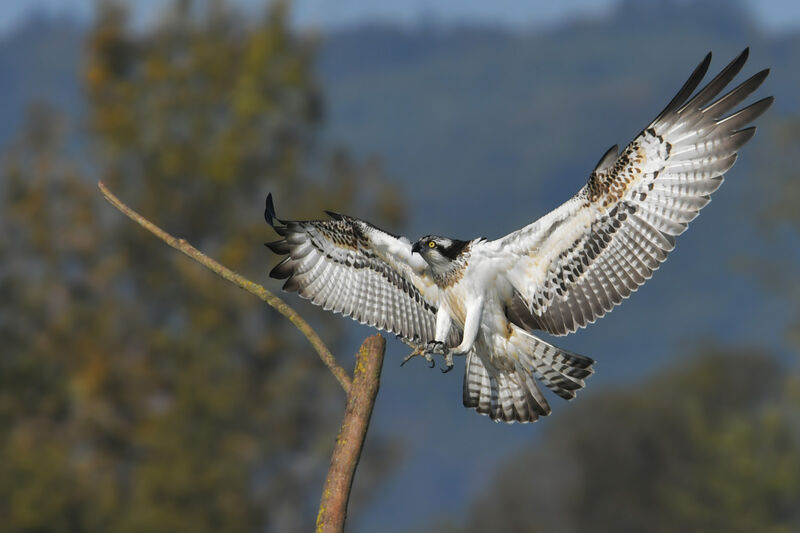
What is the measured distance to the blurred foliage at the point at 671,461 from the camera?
57.2 metres

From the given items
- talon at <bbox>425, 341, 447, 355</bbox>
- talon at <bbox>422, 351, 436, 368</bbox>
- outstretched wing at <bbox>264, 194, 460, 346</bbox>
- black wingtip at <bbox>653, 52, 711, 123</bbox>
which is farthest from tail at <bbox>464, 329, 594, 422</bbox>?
black wingtip at <bbox>653, 52, 711, 123</bbox>

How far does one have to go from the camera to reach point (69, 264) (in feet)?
148

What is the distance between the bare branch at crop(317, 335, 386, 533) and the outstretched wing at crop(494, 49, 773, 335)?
280cm

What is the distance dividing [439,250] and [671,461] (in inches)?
2405

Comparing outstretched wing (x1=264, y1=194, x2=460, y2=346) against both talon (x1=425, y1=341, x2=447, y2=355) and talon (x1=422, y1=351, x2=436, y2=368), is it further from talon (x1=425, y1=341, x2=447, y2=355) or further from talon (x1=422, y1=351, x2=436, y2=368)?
talon (x1=422, y1=351, x2=436, y2=368)

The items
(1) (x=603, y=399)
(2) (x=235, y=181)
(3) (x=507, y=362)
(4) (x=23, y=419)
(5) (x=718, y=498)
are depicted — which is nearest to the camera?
(3) (x=507, y=362)

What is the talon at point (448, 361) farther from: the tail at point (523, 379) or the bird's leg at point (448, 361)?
the tail at point (523, 379)

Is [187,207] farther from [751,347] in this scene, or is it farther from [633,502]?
[751,347]

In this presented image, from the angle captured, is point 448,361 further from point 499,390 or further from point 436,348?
point 499,390

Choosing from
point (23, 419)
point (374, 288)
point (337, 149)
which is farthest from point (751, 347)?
point (374, 288)

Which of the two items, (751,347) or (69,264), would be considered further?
(751,347)

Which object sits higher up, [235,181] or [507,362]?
[235,181]

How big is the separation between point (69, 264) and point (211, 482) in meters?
14.9

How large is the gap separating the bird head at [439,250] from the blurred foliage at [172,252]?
32209 mm
